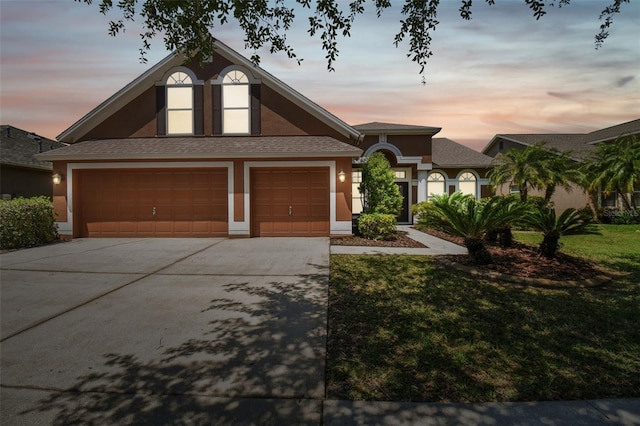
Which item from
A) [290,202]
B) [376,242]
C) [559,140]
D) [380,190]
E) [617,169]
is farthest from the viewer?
[559,140]

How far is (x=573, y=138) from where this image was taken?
86.9 ft

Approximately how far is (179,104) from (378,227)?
9.65m

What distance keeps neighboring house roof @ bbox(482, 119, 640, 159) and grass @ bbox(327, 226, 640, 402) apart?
68.4ft

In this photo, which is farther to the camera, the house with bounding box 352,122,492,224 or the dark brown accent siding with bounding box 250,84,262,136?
the house with bounding box 352,122,492,224

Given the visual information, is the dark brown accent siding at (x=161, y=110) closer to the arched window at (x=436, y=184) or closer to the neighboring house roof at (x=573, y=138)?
the arched window at (x=436, y=184)

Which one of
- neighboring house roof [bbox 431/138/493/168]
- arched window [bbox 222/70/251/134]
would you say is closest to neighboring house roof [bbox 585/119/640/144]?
neighboring house roof [bbox 431/138/493/168]

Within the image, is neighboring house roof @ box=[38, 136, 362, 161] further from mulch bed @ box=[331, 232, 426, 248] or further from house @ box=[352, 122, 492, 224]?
house @ box=[352, 122, 492, 224]

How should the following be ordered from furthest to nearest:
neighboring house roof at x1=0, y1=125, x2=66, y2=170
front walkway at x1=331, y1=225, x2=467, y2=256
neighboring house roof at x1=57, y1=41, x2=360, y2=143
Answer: neighboring house roof at x1=0, y1=125, x2=66, y2=170 < neighboring house roof at x1=57, y1=41, x2=360, y2=143 < front walkway at x1=331, y1=225, x2=467, y2=256

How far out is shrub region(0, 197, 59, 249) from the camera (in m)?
10.6

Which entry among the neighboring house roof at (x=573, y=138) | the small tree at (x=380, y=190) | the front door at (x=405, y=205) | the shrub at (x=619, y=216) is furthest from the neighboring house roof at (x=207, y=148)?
the neighboring house roof at (x=573, y=138)

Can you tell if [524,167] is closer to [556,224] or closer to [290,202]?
[556,224]

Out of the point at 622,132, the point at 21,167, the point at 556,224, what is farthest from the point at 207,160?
the point at 622,132

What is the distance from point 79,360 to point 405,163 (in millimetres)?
18613

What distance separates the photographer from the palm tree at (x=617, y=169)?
17.0m
